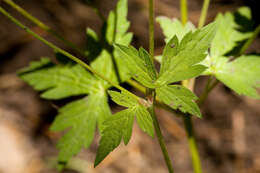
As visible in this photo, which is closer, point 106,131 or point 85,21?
point 106,131

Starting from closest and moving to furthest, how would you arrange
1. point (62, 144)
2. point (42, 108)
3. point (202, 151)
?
point (62, 144), point (202, 151), point (42, 108)

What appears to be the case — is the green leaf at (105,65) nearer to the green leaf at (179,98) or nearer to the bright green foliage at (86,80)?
the bright green foliage at (86,80)

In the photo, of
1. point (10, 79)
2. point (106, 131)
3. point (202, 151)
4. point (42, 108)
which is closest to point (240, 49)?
point (106, 131)

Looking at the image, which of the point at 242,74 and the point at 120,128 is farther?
the point at 242,74

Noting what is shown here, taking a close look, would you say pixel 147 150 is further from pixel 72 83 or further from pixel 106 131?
pixel 106 131

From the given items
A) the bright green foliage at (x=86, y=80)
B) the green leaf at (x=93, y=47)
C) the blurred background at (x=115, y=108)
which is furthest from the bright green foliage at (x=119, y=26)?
the blurred background at (x=115, y=108)

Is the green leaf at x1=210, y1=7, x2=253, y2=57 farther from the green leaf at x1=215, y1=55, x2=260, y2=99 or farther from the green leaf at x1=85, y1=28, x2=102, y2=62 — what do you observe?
the green leaf at x1=85, y1=28, x2=102, y2=62

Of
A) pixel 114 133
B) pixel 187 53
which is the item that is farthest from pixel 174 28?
pixel 114 133

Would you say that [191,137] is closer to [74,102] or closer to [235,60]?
[235,60]
